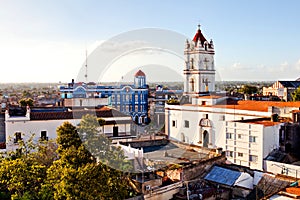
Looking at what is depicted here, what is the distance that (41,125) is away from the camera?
634 inches

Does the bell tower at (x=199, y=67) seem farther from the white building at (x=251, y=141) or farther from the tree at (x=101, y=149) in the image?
the tree at (x=101, y=149)

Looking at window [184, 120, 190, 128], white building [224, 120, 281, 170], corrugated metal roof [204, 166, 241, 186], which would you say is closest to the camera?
corrugated metal roof [204, 166, 241, 186]

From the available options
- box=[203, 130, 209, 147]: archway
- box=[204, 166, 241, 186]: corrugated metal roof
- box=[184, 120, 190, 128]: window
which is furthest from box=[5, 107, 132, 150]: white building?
box=[204, 166, 241, 186]: corrugated metal roof

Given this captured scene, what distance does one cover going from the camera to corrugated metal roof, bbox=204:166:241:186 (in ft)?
36.3

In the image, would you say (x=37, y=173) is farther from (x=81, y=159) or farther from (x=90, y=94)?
(x=90, y=94)

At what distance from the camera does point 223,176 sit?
1138 centimetres

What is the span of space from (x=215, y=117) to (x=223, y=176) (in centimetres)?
946

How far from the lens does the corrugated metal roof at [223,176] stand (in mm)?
11055

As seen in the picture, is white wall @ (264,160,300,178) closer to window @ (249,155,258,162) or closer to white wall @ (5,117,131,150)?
window @ (249,155,258,162)

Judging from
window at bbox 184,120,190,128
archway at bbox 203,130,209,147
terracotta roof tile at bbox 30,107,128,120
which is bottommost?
archway at bbox 203,130,209,147

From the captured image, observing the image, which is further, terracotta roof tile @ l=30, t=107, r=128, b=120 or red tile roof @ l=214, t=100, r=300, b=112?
red tile roof @ l=214, t=100, r=300, b=112

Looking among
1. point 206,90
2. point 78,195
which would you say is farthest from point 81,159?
point 206,90

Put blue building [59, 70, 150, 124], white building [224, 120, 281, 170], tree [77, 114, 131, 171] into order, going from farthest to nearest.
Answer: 1. blue building [59, 70, 150, 124]
2. white building [224, 120, 281, 170]
3. tree [77, 114, 131, 171]

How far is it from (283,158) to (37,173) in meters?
10.0
